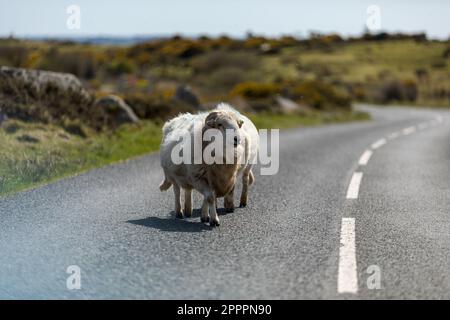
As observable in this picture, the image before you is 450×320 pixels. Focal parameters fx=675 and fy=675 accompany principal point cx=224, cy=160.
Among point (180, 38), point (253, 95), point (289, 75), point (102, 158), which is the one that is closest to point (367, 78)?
point (289, 75)

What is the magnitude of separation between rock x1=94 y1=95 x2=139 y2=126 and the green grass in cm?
42

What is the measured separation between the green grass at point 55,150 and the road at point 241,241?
0.61 meters

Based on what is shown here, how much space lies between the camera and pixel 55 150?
41.7ft

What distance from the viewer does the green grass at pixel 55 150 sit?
10.3 m

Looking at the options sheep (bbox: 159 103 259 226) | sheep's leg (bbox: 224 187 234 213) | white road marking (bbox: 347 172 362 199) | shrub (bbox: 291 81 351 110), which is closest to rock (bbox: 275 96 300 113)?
shrub (bbox: 291 81 351 110)

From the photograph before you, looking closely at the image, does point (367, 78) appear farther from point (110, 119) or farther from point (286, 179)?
point (286, 179)

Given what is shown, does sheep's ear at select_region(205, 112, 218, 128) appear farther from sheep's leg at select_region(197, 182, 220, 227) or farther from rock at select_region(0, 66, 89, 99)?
rock at select_region(0, 66, 89, 99)

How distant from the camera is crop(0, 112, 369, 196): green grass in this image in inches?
407

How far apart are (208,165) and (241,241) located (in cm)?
111

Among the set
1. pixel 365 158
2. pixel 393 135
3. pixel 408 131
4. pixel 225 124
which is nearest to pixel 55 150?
pixel 365 158

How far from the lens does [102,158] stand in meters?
12.9

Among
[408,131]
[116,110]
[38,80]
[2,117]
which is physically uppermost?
[38,80]

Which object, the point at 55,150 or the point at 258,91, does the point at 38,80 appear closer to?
the point at 55,150

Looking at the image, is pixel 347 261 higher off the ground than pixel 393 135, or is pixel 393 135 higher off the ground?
pixel 347 261
